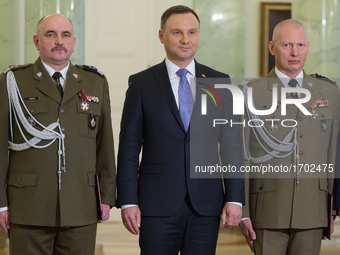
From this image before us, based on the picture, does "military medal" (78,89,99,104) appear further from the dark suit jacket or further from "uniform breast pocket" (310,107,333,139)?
"uniform breast pocket" (310,107,333,139)

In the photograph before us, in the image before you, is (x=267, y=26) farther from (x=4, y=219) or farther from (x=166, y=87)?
(x=4, y=219)

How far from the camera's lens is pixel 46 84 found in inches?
120

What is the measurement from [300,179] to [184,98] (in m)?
0.68

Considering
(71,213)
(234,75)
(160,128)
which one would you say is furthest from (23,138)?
(234,75)

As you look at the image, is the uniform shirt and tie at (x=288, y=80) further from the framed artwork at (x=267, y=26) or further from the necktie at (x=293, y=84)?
the framed artwork at (x=267, y=26)

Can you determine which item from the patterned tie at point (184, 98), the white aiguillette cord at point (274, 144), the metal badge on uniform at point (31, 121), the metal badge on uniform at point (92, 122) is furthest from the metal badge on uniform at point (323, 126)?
the metal badge on uniform at point (31, 121)

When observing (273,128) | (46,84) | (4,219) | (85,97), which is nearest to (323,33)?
(273,128)

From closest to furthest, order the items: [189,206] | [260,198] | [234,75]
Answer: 1. [189,206]
2. [260,198]
3. [234,75]

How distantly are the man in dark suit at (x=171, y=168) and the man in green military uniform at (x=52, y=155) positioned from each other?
0.18m

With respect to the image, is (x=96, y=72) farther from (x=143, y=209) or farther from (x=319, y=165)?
(x=319, y=165)

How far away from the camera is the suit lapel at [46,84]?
3.03m

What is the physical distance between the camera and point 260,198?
3.12 meters

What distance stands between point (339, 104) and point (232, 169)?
714 millimetres

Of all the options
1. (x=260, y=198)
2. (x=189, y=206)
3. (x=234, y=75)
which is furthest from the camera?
(x=234, y=75)
